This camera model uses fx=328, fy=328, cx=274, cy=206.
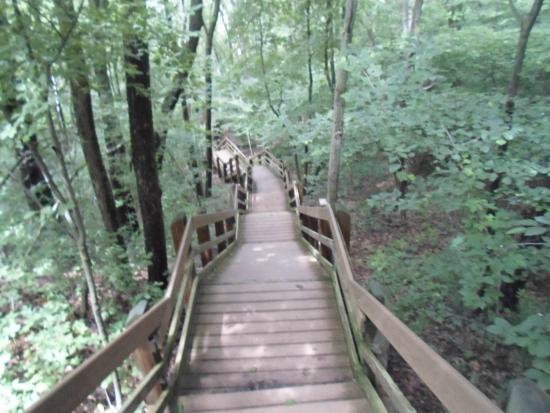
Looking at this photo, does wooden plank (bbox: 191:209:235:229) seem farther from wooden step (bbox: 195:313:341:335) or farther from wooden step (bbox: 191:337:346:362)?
wooden step (bbox: 191:337:346:362)

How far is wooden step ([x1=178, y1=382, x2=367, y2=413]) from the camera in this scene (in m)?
2.35

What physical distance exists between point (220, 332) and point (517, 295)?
5281 mm

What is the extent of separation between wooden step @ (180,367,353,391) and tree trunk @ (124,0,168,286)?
1.96 m

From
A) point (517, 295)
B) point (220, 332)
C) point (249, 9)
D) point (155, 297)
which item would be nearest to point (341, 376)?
point (220, 332)

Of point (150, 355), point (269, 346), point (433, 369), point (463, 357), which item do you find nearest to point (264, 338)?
point (269, 346)

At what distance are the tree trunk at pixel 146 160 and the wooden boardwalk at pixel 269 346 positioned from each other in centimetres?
82

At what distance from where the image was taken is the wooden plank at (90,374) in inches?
51.4

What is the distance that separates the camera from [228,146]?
81.4ft

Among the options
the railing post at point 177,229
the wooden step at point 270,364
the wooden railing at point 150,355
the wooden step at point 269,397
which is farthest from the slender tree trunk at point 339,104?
the wooden step at point 269,397

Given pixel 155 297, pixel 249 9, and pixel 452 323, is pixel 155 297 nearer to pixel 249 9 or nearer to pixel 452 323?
pixel 452 323

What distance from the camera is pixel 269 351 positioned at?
9.84ft

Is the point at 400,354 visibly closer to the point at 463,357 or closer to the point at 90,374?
the point at 90,374

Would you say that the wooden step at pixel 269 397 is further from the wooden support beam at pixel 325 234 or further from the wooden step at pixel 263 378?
the wooden support beam at pixel 325 234

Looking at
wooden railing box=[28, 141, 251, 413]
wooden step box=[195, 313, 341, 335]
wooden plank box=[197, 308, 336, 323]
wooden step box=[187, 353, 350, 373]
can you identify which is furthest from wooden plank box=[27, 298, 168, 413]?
wooden plank box=[197, 308, 336, 323]
